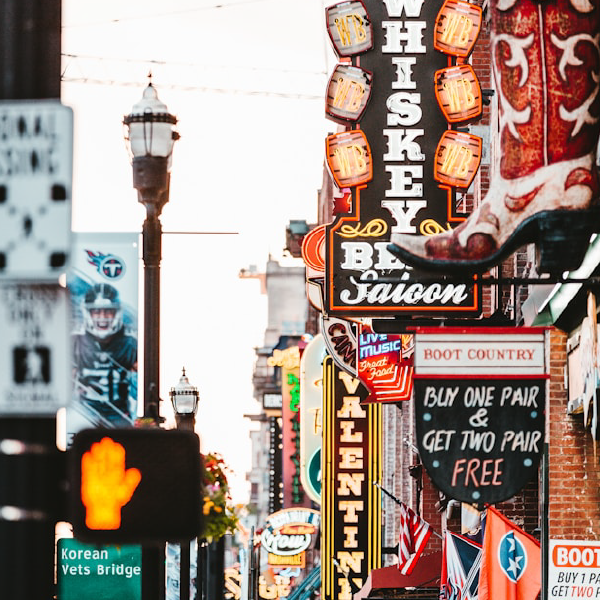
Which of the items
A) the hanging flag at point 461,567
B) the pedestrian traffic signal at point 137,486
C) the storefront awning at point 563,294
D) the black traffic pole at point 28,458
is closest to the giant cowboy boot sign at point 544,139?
the storefront awning at point 563,294

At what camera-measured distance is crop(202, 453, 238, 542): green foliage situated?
19.0 meters

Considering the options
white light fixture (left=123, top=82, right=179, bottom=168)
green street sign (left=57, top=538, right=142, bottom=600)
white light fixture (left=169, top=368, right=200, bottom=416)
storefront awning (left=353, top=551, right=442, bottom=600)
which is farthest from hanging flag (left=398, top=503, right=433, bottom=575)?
white light fixture (left=123, top=82, right=179, bottom=168)

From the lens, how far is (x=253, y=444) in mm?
175875

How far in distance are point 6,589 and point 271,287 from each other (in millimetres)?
151091

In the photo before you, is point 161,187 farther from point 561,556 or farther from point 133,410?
point 561,556

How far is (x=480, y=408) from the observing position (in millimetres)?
15391

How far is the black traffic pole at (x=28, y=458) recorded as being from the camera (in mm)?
5828

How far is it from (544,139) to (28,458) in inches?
307

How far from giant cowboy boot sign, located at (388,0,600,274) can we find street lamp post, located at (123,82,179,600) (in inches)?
135

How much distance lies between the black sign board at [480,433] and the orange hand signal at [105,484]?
8875 mm

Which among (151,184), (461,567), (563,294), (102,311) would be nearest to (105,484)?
(102,311)

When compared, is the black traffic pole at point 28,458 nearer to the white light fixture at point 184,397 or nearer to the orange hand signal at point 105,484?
the orange hand signal at point 105,484

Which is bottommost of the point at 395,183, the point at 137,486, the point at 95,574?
the point at 95,574

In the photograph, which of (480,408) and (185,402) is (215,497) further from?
(480,408)
